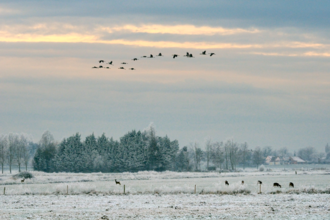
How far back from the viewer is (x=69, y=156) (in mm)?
129375

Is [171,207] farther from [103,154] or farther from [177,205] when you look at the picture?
[103,154]

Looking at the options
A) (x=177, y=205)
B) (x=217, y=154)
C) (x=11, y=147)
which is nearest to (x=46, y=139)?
(x=11, y=147)

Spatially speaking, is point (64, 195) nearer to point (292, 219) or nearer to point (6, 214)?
point (6, 214)

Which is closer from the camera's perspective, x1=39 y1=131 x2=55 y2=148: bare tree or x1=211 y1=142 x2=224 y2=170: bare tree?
x1=39 y1=131 x2=55 y2=148: bare tree

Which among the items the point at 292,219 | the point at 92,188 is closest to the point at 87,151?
the point at 92,188

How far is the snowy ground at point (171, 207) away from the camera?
32.7m

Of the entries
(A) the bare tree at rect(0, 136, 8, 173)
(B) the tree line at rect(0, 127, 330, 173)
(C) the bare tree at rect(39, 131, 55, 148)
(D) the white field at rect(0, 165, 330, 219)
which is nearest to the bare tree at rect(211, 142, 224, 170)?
(B) the tree line at rect(0, 127, 330, 173)

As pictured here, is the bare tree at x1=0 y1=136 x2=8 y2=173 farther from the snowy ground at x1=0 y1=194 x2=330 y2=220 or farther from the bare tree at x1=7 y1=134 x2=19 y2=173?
the snowy ground at x1=0 y1=194 x2=330 y2=220

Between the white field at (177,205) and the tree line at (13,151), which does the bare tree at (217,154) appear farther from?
the white field at (177,205)

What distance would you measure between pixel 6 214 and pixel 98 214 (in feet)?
21.8

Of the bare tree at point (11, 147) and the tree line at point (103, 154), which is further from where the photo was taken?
the bare tree at point (11, 147)

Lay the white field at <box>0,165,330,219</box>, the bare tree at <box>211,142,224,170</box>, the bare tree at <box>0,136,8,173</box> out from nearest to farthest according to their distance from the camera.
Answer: the white field at <box>0,165,330,219</box>, the bare tree at <box>0,136,8,173</box>, the bare tree at <box>211,142,224,170</box>

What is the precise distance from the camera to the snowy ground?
107 ft

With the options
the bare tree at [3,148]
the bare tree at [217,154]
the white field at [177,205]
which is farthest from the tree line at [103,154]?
the white field at [177,205]
